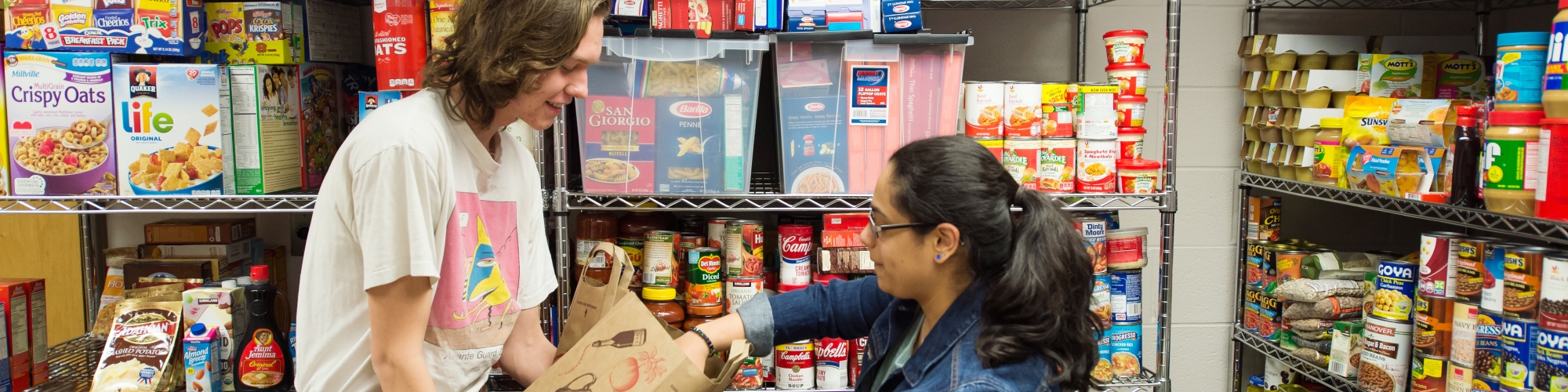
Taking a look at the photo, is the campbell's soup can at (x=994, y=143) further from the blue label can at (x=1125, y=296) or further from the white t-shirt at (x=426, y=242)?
the white t-shirt at (x=426, y=242)

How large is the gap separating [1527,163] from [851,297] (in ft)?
4.07

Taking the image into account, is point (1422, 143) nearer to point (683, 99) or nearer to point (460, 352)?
point (683, 99)

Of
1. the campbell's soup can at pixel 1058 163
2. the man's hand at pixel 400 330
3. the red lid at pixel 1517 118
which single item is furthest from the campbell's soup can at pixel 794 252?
the red lid at pixel 1517 118

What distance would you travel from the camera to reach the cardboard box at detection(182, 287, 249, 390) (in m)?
2.20

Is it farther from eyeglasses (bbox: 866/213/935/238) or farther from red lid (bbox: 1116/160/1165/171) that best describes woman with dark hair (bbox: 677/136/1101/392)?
red lid (bbox: 1116/160/1165/171)

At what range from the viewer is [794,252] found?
88.1 inches

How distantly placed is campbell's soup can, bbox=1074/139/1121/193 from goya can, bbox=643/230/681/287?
39.2 inches

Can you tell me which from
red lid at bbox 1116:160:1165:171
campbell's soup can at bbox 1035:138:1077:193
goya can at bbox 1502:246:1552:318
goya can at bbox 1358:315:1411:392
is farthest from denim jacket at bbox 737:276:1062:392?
goya can at bbox 1358:315:1411:392

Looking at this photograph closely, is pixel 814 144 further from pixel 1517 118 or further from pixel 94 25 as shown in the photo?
pixel 94 25

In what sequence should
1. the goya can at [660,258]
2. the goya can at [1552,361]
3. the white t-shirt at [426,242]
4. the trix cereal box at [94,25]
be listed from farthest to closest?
the goya can at [660,258]
the trix cereal box at [94,25]
the goya can at [1552,361]
the white t-shirt at [426,242]

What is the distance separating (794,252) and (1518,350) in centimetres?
145

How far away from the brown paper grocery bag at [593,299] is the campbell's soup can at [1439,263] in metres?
1.65

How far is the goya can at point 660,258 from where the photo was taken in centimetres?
225

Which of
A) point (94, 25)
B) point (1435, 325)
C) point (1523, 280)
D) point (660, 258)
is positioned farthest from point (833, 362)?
point (94, 25)
